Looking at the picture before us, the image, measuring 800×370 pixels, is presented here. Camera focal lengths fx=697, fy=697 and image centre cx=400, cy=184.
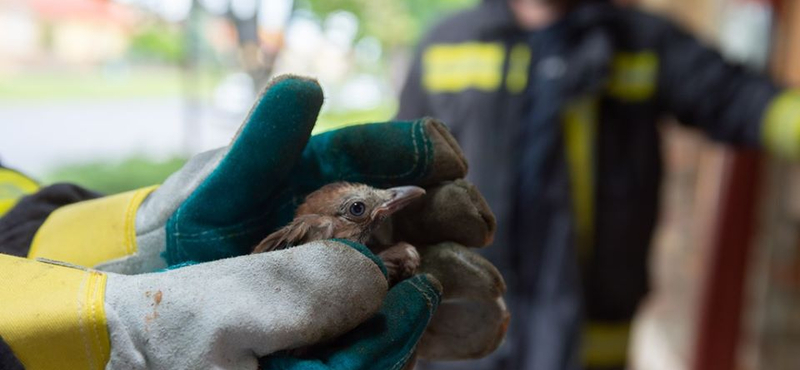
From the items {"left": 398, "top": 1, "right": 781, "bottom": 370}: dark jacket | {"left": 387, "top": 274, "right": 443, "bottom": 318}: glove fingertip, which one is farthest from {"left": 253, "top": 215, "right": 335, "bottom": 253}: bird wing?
{"left": 398, "top": 1, "right": 781, "bottom": 370}: dark jacket

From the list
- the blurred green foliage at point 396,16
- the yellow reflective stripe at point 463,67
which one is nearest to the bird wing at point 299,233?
the yellow reflective stripe at point 463,67

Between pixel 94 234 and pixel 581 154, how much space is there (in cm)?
143

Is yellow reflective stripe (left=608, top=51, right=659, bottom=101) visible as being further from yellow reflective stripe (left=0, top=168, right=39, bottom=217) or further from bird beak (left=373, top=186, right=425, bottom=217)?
yellow reflective stripe (left=0, top=168, right=39, bottom=217)

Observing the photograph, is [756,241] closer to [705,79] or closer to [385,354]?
[705,79]

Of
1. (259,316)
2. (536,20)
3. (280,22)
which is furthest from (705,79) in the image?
(259,316)

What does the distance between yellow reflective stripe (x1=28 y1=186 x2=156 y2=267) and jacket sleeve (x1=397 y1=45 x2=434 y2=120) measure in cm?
134

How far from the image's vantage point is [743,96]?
1902mm

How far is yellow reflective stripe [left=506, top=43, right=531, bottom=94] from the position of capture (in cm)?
192

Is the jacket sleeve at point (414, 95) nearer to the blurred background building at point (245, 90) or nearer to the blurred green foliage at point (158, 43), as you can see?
the blurred background building at point (245, 90)

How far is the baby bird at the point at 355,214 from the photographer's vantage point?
80 centimetres

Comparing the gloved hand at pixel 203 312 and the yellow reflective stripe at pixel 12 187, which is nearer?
the gloved hand at pixel 203 312

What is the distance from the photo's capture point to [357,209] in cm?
83

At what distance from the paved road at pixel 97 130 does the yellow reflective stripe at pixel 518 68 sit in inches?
37.9

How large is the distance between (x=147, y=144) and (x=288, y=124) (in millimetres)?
2160
